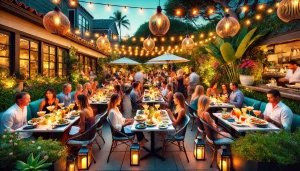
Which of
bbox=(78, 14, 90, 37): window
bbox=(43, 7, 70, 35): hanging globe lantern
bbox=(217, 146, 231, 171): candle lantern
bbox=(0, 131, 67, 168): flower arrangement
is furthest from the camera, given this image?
bbox=(78, 14, 90, 37): window

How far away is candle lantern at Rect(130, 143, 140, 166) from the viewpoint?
433 cm

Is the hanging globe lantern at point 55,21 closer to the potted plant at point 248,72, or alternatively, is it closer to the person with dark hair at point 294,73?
the potted plant at point 248,72

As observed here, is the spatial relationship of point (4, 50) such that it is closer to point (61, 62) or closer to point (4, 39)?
point (4, 39)

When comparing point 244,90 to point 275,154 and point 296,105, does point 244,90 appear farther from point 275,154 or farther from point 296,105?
point 275,154

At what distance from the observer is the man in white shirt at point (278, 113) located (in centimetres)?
466

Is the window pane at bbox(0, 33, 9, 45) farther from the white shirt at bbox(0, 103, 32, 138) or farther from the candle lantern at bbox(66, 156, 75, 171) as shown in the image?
the candle lantern at bbox(66, 156, 75, 171)

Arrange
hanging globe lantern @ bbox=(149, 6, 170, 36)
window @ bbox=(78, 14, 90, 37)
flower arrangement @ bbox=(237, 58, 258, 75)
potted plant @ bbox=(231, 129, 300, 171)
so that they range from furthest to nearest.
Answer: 1. window @ bbox=(78, 14, 90, 37)
2. flower arrangement @ bbox=(237, 58, 258, 75)
3. hanging globe lantern @ bbox=(149, 6, 170, 36)
4. potted plant @ bbox=(231, 129, 300, 171)

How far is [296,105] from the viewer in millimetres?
5520

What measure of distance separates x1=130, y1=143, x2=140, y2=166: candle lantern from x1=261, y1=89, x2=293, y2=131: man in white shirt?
3.15 meters

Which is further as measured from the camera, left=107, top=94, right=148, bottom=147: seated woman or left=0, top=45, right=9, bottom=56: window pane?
left=0, top=45, right=9, bottom=56: window pane

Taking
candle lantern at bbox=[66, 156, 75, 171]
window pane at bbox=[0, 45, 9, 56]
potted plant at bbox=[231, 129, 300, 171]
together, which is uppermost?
window pane at bbox=[0, 45, 9, 56]

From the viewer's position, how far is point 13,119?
4402 mm

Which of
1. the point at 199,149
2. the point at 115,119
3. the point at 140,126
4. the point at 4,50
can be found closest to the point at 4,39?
the point at 4,50

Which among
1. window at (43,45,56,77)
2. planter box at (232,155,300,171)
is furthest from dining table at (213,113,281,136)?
window at (43,45,56,77)
